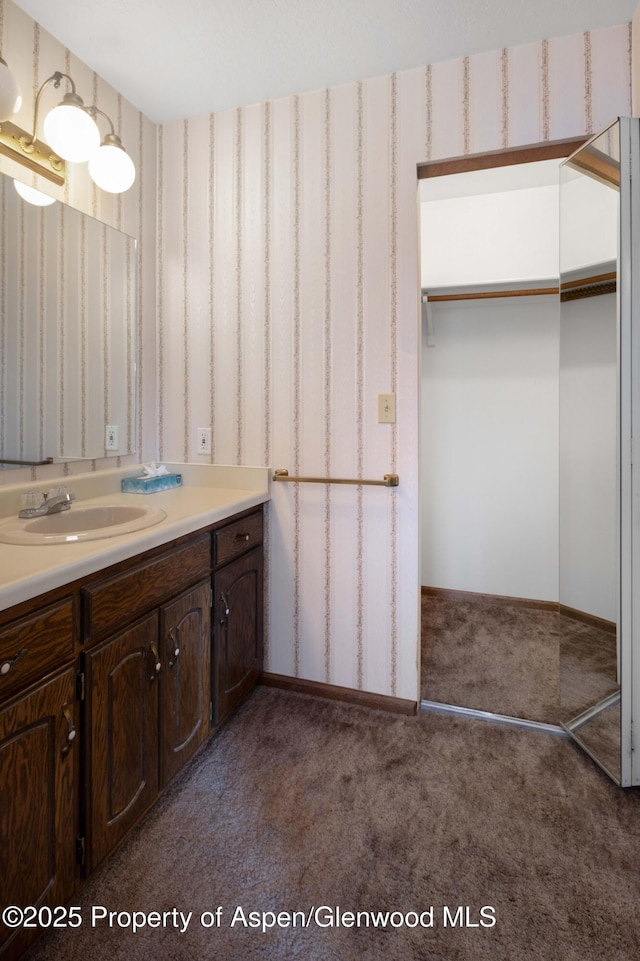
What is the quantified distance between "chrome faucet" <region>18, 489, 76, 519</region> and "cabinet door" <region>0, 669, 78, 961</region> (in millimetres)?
612

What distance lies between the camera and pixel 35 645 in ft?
3.14

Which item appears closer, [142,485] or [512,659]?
[142,485]

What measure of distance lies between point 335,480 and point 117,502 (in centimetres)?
83

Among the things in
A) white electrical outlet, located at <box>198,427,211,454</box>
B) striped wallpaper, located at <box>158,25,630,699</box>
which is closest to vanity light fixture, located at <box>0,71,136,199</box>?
striped wallpaper, located at <box>158,25,630,699</box>

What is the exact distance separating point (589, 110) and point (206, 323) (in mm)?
1598

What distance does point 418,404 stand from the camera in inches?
71.4

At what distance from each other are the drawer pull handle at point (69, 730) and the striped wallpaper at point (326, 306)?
3.49 feet

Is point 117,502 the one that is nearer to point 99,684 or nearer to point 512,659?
point 99,684

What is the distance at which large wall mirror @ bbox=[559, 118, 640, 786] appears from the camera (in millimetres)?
1442

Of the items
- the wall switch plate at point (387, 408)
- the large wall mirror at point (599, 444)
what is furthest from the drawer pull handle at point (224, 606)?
the large wall mirror at point (599, 444)

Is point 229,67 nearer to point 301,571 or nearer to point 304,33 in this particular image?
point 304,33

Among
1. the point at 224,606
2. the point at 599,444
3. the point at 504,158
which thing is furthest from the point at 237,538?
the point at 504,158

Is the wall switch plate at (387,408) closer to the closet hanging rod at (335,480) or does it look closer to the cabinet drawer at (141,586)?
the closet hanging rod at (335,480)

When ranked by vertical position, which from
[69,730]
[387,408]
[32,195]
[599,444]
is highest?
[32,195]
